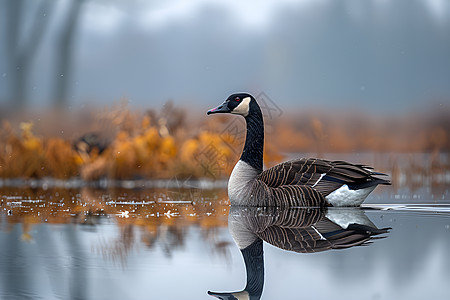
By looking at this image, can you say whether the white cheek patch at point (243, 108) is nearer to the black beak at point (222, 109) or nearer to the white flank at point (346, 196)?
the black beak at point (222, 109)

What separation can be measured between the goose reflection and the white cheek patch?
1.00 meters

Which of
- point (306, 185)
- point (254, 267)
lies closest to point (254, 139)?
point (306, 185)

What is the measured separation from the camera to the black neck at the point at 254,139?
5.21 metres

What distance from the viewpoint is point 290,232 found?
328 cm

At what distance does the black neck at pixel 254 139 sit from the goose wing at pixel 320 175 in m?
0.20

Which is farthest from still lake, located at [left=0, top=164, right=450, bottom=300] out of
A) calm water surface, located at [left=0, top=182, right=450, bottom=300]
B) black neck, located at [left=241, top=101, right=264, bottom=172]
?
black neck, located at [left=241, top=101, right=264, bottom=172]

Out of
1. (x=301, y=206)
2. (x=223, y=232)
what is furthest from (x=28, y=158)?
(x=223, y=232)

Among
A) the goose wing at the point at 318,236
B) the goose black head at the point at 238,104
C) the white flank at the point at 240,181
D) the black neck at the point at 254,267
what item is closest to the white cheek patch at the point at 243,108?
the goose black head at the point at 238,104

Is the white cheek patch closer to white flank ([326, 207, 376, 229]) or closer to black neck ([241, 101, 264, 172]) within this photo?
black neck ([241, 101, 264, 172])

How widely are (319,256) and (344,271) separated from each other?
Answer: 13.4 inches

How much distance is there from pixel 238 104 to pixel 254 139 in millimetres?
325

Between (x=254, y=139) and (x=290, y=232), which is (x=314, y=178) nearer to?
(x=254, y=139)

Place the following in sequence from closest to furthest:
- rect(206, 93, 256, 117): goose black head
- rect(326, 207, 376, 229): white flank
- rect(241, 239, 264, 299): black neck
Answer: rect(241, 239, 264, 299): black neck, rect(326, 207, 376, 229): white flank, rect(206, 93, 256, 117): goose black head

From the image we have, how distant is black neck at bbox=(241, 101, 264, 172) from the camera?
17.1ft
